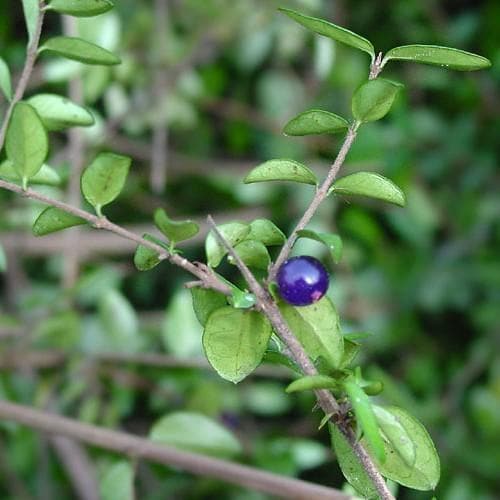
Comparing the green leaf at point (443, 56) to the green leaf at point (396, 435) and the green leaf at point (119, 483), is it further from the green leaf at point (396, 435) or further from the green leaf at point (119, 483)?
the green leaf at point (119, 483)

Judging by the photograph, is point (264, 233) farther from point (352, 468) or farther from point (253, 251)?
point (352, 468)

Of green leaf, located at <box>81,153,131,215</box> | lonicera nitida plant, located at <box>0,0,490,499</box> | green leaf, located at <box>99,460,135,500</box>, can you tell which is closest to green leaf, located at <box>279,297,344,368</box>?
lonicera nitida plant, located at <box>0,0,490,499</box>

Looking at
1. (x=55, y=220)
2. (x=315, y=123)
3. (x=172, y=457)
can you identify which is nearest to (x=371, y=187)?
(x=315, y=123)

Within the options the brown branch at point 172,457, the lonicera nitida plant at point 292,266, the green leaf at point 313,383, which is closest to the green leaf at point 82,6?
the lonicera nitida plant at point 292,266

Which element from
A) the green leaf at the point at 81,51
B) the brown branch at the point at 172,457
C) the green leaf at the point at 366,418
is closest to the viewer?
the green leaf at the point at 366,418

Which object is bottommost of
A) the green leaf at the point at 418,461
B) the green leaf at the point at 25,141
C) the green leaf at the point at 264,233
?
the green leaf at the point at 418,461

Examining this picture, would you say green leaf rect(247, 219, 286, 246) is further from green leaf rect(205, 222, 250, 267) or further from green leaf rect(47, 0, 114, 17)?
green leaf rect(47, 0, 114, 17)
